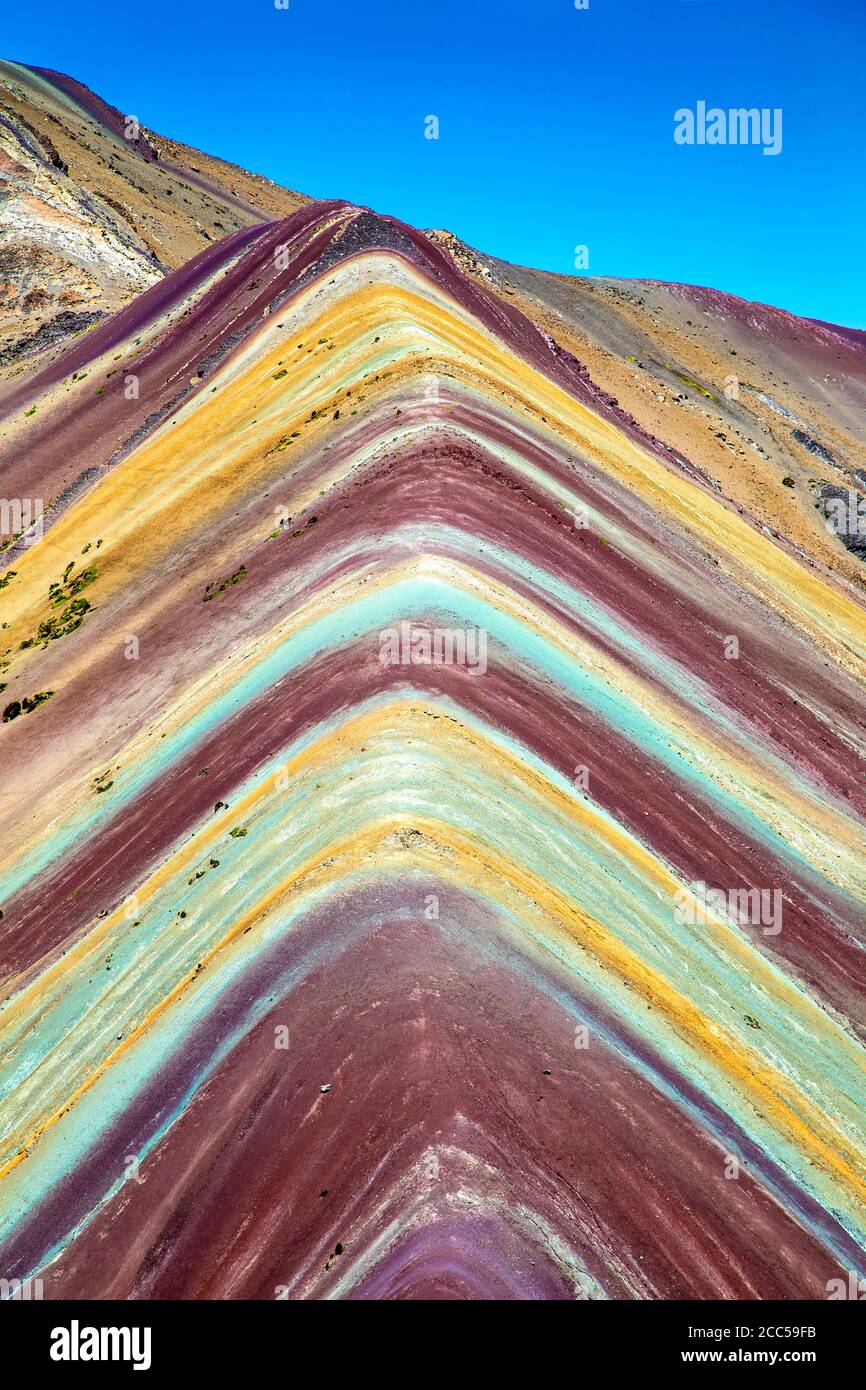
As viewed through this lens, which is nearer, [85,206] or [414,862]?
[414,862]

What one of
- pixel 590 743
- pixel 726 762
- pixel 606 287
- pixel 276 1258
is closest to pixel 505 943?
pixel 276 1258

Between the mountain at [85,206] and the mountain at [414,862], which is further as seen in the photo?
the mountain at [85,206]

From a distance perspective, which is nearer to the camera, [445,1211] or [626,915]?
[445,1211]

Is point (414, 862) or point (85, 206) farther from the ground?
point (85, 206)

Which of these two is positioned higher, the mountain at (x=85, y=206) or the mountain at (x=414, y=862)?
the mountain at (x=85, y=206)

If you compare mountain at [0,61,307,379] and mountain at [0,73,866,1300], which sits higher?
mountain at [0,61,307,379]

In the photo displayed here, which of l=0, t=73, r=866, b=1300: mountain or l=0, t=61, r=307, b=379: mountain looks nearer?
l=0, t=73, r=866, b=1300: mountain
